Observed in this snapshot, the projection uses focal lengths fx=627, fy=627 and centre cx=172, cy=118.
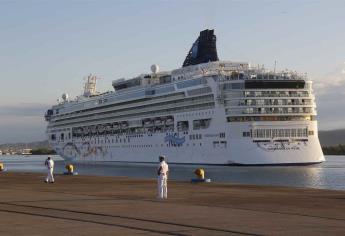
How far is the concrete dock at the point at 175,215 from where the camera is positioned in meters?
14.1

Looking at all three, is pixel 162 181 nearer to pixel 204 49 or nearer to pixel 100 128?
pixel 204 49

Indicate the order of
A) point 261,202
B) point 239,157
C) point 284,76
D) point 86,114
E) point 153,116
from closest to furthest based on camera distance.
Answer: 1. point 261,202
2. point 239,157
3. point 284,76
4. point 153,116
5. point 86,114

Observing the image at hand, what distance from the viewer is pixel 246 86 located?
261 feet

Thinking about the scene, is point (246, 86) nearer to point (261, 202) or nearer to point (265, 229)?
point (261, 202)

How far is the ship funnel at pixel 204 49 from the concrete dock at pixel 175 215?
80.6 metres

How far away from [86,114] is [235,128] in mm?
45500

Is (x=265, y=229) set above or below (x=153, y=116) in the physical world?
below

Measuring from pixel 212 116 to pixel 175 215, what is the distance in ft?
209

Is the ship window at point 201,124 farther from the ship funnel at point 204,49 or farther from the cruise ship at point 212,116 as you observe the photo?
the ship funnel at point 204,49

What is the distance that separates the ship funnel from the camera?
10606 cm

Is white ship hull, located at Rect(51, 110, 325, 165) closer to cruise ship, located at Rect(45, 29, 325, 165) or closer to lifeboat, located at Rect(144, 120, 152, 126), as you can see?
cruise ship, located at Rect(45, 29, 325, 165)

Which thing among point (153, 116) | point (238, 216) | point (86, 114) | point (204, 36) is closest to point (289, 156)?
point (153, 116)

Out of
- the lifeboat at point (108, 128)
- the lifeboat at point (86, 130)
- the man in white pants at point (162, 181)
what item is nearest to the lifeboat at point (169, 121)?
the lifeboat at point (108, 128)

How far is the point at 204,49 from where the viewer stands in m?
107
